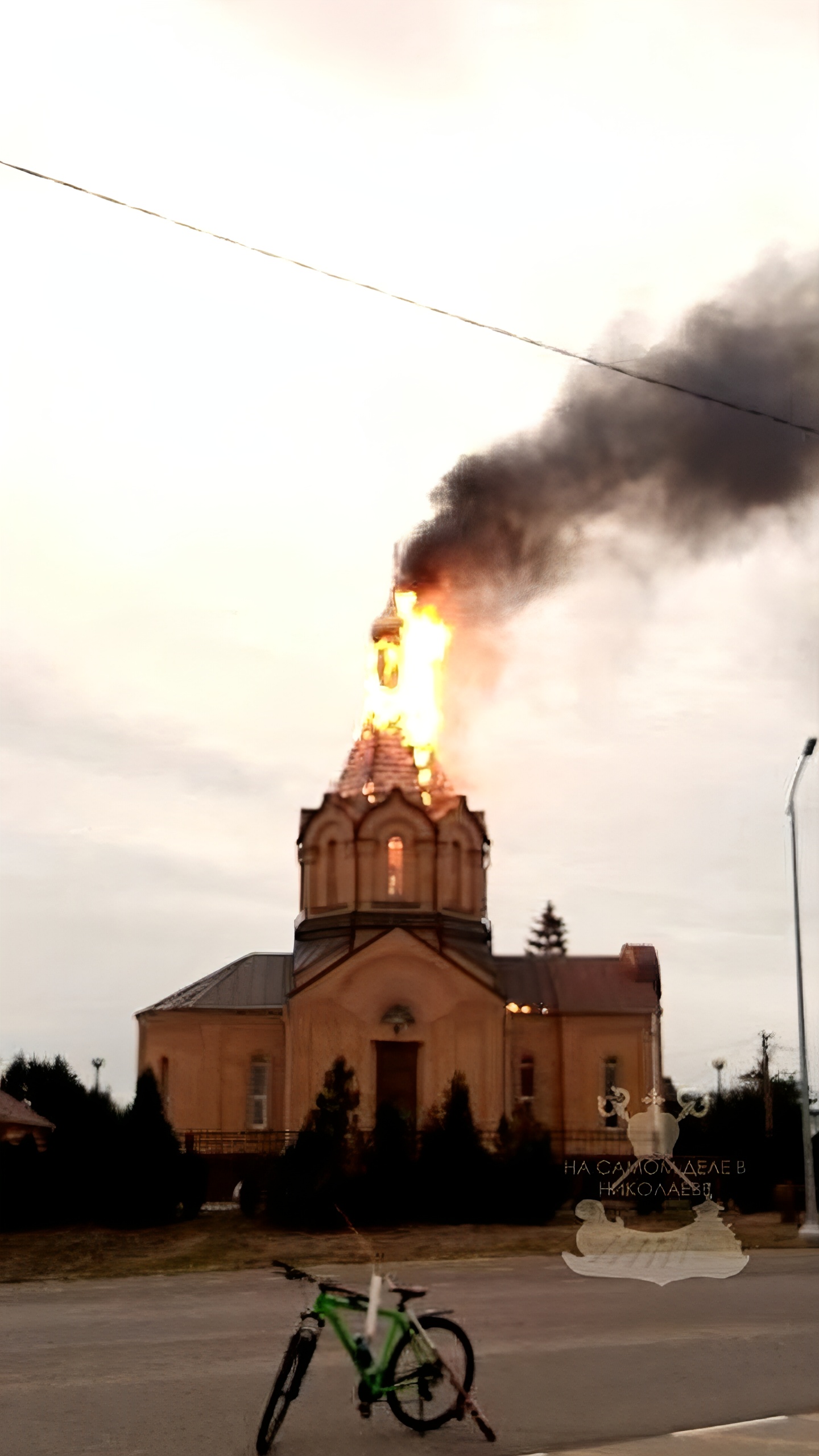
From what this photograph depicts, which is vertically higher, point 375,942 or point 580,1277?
point 375,942

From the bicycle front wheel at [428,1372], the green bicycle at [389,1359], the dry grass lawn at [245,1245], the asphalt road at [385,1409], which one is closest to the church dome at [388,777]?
the dry grass lawn at [245,1245]

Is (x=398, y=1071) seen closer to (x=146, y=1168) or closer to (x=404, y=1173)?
(x=404, y=1173)

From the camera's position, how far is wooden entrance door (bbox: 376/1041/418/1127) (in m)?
47.0

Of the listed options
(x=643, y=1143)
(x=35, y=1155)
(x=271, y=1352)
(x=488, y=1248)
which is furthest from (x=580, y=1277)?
(x=643, y=1143)

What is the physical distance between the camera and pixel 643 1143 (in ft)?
161

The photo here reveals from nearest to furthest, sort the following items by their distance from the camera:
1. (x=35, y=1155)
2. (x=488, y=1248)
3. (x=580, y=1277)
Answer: (x=580, y=1277) → (x=488, y=1248) → (x=35, y=1155)

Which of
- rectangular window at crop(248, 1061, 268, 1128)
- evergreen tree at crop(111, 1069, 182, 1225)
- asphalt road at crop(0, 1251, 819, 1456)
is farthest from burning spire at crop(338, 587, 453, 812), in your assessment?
asphalt road at crop(0, 1251, 819, 1456)

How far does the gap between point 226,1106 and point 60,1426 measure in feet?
130

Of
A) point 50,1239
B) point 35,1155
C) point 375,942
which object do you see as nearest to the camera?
point 50,1239

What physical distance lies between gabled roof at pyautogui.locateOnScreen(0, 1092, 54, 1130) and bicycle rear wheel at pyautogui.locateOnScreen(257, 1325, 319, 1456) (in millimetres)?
33101

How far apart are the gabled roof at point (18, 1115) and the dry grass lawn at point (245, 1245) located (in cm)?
940

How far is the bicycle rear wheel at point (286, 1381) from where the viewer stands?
31.4 ft

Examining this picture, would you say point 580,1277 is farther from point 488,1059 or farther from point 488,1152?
point 488,1059
